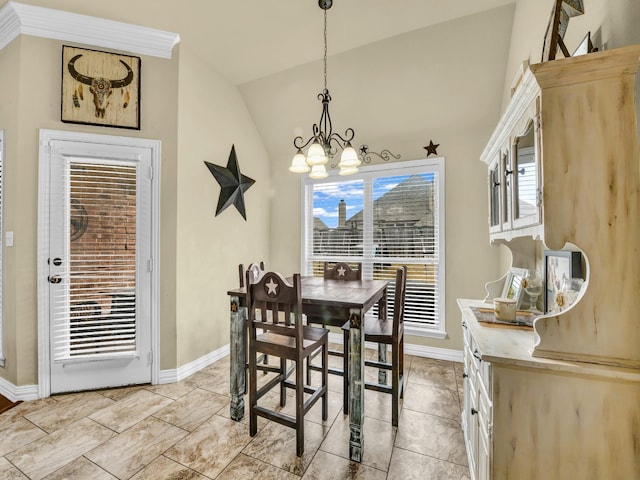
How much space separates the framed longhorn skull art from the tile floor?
2331mm

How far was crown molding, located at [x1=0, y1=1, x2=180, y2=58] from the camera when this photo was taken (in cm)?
236

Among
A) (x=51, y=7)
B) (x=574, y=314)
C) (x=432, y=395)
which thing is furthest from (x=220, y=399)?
(x=51, y=7)

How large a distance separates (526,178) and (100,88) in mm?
3230

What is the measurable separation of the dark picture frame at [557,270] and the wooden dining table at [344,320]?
0.96 meters

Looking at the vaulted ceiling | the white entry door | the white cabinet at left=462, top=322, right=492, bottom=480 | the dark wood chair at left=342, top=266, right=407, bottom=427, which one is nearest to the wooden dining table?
the dark wood chair at left=342, top=266, right=407, bottom=427

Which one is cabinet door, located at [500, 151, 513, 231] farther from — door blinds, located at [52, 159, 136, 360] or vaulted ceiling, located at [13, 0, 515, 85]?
door blinds, located at [52, 159, 136, 360]

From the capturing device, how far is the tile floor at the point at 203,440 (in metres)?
1.70

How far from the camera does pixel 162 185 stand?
8.93 ft

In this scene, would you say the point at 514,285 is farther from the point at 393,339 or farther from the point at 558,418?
the point at 558,418

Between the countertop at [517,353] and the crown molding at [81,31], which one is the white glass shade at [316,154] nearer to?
the countertop at [517,353]

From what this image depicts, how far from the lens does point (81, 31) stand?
8.13ft

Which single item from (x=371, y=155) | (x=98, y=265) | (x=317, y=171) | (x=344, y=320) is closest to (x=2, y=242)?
(x=98, y=265)

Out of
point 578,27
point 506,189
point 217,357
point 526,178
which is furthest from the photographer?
point 217,357

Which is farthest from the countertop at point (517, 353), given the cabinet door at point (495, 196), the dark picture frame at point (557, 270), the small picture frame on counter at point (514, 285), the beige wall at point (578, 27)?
the beige wall at point (578, 27)
